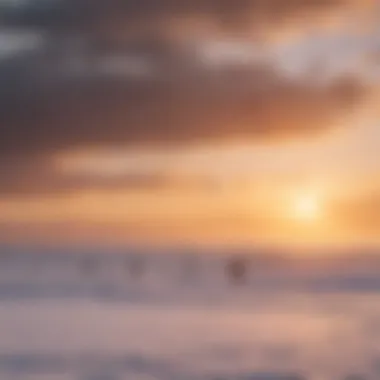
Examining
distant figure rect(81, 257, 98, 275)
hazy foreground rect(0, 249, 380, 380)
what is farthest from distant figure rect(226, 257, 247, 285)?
distant figure rect(81, 257, 98, 275)

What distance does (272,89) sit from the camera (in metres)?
0.78

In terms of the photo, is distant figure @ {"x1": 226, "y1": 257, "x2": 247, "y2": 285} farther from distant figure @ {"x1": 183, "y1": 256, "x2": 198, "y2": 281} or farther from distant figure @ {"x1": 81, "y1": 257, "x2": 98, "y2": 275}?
distant figure @ {"x1": 81, "y1": 257, "x2": 98, "y2": 275}

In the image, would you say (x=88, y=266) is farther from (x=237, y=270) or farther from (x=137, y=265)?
(x=237, y=270)

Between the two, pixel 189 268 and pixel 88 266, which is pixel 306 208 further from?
pixel 88 266

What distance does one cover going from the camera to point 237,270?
79cm

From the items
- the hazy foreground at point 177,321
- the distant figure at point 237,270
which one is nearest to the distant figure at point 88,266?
the hazy foreground at point 177,321

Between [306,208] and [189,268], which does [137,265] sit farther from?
[306,208]

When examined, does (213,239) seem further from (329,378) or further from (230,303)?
(329,378)

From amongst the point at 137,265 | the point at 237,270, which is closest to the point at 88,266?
the point at 137,265

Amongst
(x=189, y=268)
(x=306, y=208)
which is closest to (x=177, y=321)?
(x=189, y=268)

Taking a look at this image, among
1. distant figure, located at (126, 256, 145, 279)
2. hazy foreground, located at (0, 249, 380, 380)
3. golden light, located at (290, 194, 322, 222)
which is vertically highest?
golden light, located at (290, 194, 322, 222)

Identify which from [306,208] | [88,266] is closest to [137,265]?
[88,266]

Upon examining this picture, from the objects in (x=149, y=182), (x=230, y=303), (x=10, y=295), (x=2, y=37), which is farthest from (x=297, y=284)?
(x=2, y=37)

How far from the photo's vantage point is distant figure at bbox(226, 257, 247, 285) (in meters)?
0.78
